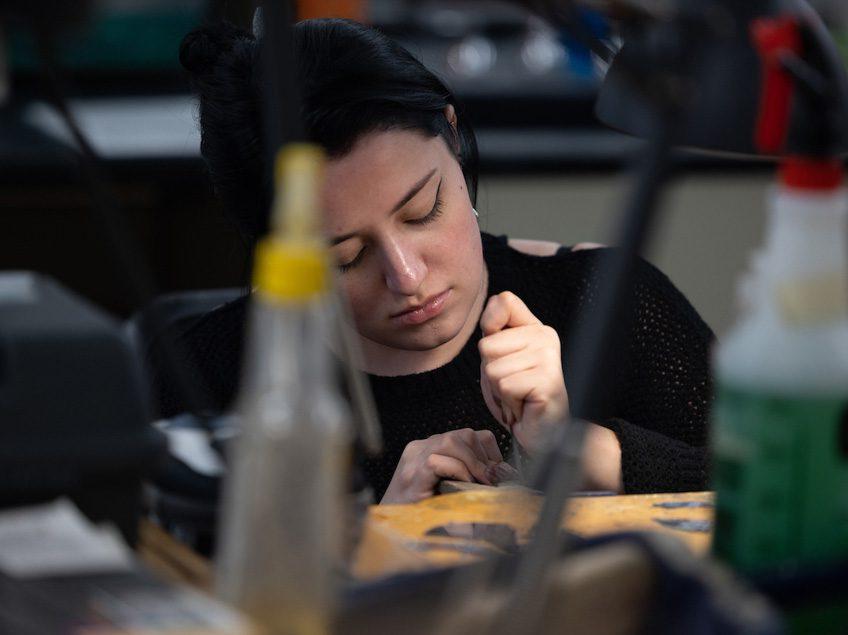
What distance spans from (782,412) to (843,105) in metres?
0.20

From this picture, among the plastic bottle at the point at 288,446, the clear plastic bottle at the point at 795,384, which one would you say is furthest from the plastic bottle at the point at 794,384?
the plastic bottle at the point at 288,446

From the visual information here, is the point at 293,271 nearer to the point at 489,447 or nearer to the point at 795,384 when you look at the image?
the point at 795,384

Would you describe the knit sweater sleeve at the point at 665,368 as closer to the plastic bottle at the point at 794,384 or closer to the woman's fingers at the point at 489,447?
the woman's fingers at the point at 489,447

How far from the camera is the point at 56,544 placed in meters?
0.62

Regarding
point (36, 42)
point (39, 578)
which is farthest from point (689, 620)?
point (36, 42)

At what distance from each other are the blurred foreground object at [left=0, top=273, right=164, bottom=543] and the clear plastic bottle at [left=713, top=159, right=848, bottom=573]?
0.31 metres

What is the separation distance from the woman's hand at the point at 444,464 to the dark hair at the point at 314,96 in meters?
0.43

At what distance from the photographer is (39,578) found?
57cm

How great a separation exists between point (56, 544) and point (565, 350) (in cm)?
105

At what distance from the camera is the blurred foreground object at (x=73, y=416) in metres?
0.65

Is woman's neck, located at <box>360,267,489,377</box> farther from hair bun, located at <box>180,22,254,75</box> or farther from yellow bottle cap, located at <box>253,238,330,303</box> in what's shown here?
yellow bottle cap, located at <box>253,238,330,303</box>

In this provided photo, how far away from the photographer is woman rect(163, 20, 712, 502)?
1285 millimetres

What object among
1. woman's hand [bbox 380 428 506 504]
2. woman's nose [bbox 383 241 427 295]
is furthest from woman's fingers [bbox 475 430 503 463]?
woman's nose [bbox 383 241 427 295]

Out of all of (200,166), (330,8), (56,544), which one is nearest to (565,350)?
(56,544)
